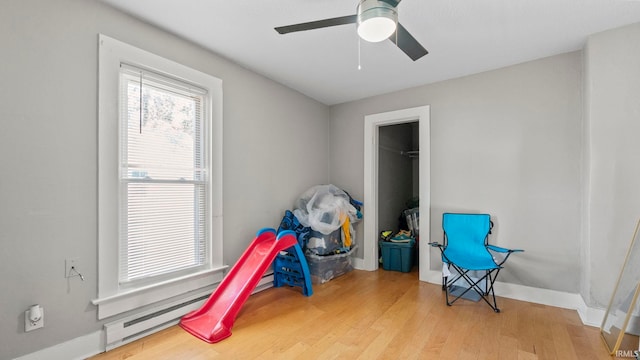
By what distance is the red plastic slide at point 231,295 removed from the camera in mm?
2189

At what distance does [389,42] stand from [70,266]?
3.03 m

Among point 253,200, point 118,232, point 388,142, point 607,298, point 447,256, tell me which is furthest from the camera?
point 388,142

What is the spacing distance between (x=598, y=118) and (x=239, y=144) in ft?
10.9

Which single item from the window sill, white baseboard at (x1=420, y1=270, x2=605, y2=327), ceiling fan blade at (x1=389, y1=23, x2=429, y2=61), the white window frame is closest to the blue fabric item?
white baseboard at (x1=420, y1=270, x2=605, y2=327)

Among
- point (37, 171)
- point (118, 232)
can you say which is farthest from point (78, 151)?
point (118, 232)

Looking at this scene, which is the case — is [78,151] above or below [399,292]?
above

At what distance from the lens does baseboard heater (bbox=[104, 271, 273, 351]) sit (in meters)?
2.01

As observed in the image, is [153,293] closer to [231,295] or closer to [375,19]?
[231,295]

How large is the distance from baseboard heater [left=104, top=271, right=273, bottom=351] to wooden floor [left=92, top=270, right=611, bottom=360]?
0.06 metres

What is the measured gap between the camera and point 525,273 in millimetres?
2881

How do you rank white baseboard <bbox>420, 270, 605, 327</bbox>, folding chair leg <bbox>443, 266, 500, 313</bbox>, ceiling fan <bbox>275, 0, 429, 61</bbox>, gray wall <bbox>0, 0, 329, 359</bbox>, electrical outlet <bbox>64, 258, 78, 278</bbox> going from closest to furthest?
1. ceiling fan <bbox>275, 0, 429, 61</bbox>
2. gray wall <bbox>0, 0, 329, 359</bbox>
3. electrical outlet <bbox>64, 258, 78, 278</bbox>
4. white baseboard <bbox>420, 270, 605, 327</bbox>
5. folding chair leg <bbox>443, 266, 500, 313</bbox>

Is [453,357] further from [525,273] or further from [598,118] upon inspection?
[598,118]

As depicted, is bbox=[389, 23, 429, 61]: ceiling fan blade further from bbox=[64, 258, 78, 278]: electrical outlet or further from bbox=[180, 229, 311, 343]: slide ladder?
bbox=[64, 258, 78, 278]: electrical outlet

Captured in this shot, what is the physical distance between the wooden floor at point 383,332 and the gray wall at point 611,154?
568 millimetres
